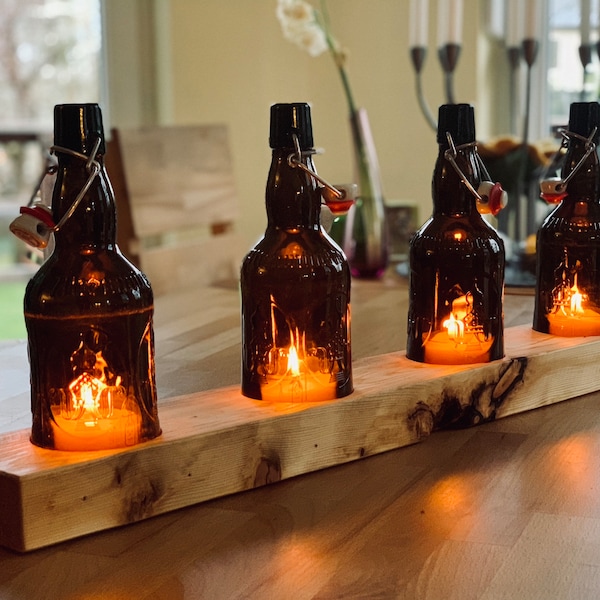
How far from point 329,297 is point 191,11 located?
6.64ft

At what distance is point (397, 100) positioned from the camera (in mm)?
2820

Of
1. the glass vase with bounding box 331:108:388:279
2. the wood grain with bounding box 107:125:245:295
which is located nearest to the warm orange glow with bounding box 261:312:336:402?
the glass vase with bounding box 331:108:388:279

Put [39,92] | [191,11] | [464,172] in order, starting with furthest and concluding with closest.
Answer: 1. [39,92]
2. [191,11]
3. [464,172]

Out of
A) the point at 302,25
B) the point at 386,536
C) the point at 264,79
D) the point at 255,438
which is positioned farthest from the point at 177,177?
the point at 386,536

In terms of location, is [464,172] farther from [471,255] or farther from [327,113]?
[327,113]

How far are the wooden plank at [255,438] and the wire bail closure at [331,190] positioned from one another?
164 millimetres

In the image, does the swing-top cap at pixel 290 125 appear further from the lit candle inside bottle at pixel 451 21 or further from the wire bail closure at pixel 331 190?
the lit candle inside bottle at pixel 451 21

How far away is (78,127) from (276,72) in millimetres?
2245

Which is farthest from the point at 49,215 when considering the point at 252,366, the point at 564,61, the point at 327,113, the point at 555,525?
the point at 564,61

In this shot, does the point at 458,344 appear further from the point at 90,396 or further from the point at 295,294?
the point at 90,396

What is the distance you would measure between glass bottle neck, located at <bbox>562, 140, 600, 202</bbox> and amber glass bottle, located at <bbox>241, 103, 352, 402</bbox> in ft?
1.15

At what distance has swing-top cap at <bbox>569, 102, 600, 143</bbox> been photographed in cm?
100

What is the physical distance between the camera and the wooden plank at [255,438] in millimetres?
631

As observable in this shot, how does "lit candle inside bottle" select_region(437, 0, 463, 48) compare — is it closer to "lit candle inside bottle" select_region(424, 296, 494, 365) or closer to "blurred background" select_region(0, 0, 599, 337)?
"blurred background" select_region(0, 0, 599, 337)
